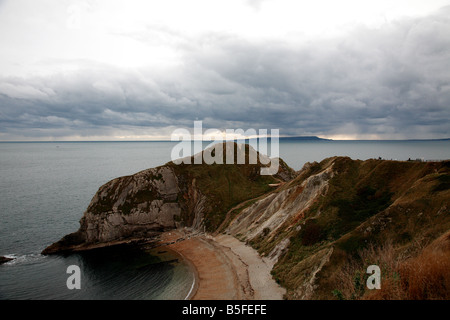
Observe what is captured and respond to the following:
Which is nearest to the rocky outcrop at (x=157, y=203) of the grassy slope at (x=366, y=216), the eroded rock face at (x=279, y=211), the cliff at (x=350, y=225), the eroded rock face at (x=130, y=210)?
the eroded rock face at (x=130, y=210)

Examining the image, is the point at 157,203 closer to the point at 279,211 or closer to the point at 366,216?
the point at 279,211

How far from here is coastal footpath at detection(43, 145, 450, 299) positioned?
3002 cm

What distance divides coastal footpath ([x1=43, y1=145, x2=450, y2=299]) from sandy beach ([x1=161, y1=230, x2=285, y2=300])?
0.84 feet

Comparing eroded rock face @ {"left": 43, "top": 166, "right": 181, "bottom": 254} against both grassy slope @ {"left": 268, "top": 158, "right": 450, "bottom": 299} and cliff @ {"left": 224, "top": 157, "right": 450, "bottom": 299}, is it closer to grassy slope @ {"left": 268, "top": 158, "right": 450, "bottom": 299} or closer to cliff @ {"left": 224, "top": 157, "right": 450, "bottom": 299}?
cliff @ {"left": 224, "top": 157, "right": 450, "bottom": 299}

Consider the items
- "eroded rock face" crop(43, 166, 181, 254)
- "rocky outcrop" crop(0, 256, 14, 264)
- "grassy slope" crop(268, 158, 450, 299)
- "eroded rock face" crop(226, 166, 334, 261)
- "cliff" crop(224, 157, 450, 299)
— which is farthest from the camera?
"eroded rock face" crop(43, 166, 181, 254)

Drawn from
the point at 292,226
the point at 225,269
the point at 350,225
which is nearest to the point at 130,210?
the point at 225,269

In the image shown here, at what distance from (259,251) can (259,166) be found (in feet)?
196

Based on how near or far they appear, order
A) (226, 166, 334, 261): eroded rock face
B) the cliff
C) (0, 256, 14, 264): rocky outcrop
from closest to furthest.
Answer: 1. the cliff
2. (226, 166, 334, 261): eroded rock face
3. (0, 256, 14, 264): rocky outcrop

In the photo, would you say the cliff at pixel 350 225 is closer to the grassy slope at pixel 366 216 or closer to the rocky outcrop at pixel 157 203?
the grassy slope at pixel 366 216

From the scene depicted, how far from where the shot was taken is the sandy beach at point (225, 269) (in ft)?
146

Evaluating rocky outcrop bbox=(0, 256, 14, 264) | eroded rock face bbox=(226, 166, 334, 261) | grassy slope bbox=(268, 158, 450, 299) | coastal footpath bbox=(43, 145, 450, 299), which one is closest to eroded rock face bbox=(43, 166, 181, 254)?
coastal footpath bbox=(43, 145, 450, 299)
